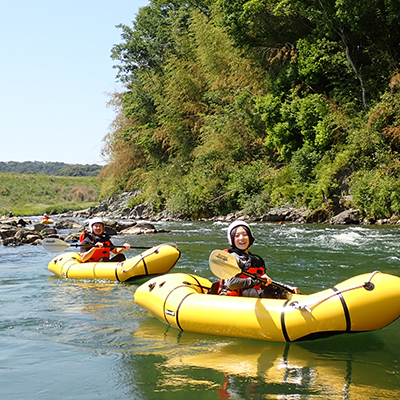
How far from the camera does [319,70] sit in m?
13.7

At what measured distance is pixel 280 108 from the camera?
47.3ft

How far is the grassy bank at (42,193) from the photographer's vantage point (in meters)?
34.4

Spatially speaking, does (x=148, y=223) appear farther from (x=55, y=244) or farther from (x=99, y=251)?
(x=99, y=251)

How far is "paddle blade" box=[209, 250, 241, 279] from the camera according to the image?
3676mm

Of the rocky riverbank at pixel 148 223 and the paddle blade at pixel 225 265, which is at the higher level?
the paddle blade at pixel 225 265

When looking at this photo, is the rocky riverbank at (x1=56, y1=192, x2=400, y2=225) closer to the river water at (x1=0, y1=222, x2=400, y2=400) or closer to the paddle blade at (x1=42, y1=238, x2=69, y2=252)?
the river water at (x1=0, y1=222, x2=400, y2=400)

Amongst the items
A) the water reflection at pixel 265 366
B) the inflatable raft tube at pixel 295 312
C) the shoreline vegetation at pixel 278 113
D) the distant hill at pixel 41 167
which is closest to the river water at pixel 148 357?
the water reflection at pixel 265 366

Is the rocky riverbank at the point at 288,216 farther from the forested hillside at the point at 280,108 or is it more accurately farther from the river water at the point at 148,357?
the river water at the point at 148,357

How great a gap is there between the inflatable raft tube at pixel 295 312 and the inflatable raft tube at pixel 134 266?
1781mm

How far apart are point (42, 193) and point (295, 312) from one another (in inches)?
1509

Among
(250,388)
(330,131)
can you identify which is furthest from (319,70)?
(250,388)

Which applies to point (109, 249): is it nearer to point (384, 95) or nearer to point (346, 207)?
point (346, 207)

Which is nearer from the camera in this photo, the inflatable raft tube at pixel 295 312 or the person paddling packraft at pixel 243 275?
the inflatable raft tube at pixel 295 312

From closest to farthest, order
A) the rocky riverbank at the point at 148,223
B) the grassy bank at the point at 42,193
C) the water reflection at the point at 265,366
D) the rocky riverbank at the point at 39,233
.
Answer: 1. the water reflection at the point at 265,366
2. the rocky riverbank at the point at 39,233
3. the rocky riverbank at the point at 148,223
4. the grassy bank at the point at 42,193
